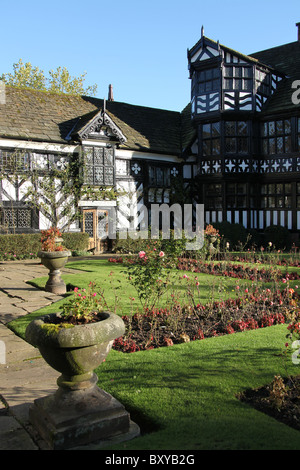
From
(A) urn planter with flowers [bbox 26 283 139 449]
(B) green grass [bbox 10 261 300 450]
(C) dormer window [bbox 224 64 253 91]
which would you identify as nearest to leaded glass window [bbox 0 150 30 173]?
(C) dormer window [bbox 224 64 253 91]

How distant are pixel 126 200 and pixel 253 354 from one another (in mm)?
16599

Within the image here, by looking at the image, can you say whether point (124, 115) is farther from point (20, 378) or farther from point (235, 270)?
point (20, 378)

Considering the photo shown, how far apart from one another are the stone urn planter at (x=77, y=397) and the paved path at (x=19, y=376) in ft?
0.54

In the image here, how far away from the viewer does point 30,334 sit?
3658 millimetres

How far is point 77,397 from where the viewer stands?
11.8ft

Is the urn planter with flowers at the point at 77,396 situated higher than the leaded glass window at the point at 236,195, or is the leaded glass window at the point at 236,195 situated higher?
the leaded glass window at the point at 236,195

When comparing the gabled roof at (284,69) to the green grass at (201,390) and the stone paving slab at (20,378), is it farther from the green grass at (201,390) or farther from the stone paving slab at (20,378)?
the green grass at (201,390)

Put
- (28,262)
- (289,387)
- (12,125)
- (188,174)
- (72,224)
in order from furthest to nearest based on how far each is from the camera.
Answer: (188,174) → (72,224) → (12,125) → (28,262) → (289,387)

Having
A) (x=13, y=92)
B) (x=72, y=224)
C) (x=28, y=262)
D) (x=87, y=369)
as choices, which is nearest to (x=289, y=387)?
(x=87, y=369)

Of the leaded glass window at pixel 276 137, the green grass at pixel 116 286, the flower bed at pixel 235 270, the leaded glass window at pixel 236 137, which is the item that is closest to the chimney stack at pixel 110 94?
the leaded glass window at pixel 236 137

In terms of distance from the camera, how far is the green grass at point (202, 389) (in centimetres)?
329

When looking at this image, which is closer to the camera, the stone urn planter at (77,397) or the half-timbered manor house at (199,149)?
the stone urn planter at (77,397)

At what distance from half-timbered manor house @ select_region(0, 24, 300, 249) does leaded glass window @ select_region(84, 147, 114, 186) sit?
0.16ft
